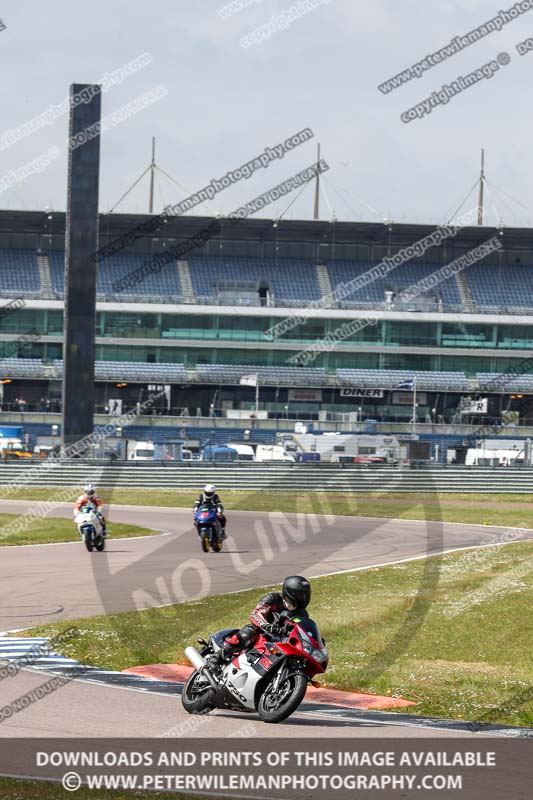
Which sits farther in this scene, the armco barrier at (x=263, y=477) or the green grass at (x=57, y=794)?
the armco barrier at (x=263, y=477)

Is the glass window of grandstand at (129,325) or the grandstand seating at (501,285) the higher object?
the grandstand seating at (501,285)

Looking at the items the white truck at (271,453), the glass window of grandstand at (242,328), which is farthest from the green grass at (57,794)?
the glass window of grandstand at (242,328)

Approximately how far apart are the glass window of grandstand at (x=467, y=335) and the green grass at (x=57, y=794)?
276ft

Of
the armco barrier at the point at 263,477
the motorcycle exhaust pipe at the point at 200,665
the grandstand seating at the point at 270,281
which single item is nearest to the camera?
the motorcycle exhaust pipe at the point at 200,665

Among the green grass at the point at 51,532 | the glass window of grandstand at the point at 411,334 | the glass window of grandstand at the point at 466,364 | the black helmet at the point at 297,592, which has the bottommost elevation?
the green grass at the point at 51,532

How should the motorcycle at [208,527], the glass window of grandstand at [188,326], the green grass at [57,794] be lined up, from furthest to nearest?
1. the glass window of grandstand at [188,326]
2. the motorcycle at [208,527]
3. the green grass at [57,794]

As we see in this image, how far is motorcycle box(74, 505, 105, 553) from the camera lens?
26.8 meters

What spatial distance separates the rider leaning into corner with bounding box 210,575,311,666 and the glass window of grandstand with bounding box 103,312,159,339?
7855 cm

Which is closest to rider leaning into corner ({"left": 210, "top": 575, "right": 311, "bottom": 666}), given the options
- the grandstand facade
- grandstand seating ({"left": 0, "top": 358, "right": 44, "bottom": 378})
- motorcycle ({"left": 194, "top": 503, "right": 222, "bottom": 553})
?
motorcycle ({"left": 194, "top": 503, "right": 222, "bottom": 553})

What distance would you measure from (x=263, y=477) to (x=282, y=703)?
45.3 m

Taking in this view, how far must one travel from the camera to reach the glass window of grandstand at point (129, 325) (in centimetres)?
8869

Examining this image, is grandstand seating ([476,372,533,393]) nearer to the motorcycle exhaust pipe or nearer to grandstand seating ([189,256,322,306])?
grandstand seating ([189,256,322,306])

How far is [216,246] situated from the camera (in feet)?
307

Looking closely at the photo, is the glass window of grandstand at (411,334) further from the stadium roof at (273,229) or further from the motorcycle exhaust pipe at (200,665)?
the motorcycle exhaust pipe at (200,665)
